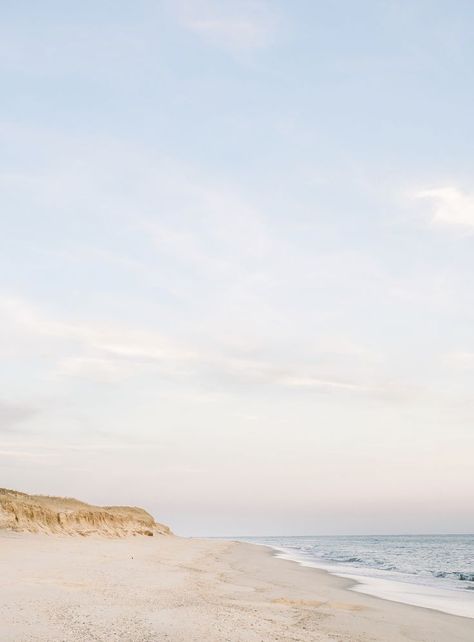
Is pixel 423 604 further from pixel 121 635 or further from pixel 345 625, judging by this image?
pixel 121 635

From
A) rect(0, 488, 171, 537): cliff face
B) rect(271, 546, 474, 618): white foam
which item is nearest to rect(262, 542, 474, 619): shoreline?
rect(271, 546, 474, 618): white foam

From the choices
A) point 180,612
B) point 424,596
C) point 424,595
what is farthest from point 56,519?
point 180,612

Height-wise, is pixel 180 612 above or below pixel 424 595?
above

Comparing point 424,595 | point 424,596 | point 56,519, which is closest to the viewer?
point 424,596

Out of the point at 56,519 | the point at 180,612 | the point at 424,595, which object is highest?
the point at 180,612

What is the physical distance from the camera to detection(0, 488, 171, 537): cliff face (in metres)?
43.3

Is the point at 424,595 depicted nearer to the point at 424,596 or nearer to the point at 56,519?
the point at 424,596

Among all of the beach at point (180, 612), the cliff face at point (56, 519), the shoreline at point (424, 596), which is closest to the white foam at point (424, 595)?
the shoreline at point (424, 596)

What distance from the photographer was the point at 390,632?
13805mm

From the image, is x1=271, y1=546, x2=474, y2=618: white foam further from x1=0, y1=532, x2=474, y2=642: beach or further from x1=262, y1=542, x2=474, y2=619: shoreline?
x1=0, y1=532, x2=474, y2=642: beach

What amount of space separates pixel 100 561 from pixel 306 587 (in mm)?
9491

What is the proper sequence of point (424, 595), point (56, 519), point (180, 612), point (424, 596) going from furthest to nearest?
point (56, 519) → point (424, 595) → point (424, 596) → point (180, 612)

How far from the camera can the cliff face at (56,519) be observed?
43.3 meters

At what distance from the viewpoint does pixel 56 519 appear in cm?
5028
